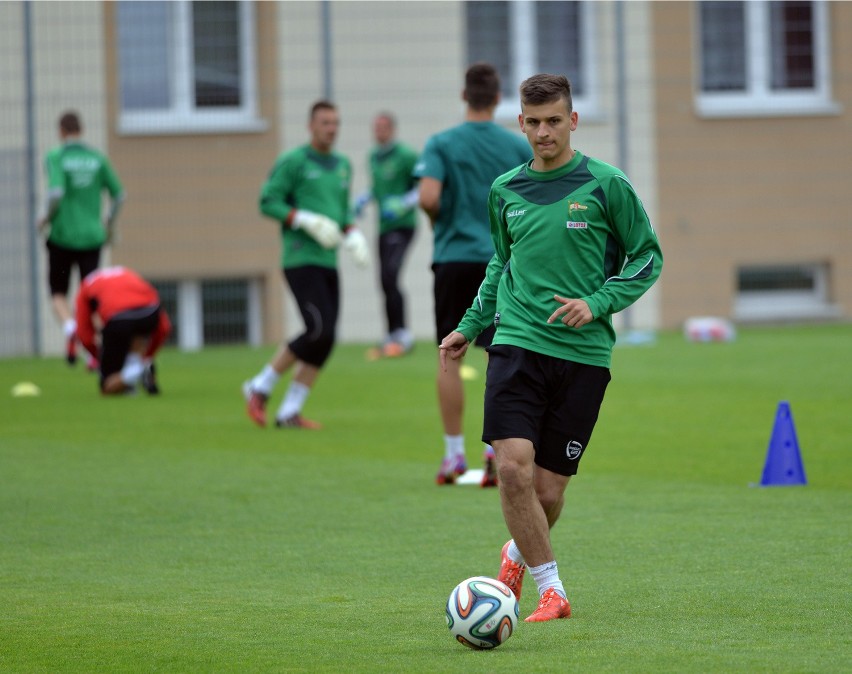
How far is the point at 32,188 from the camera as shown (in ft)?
65.3

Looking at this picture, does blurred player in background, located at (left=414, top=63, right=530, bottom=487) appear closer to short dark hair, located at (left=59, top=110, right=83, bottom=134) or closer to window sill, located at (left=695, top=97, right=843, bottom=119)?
short dark hair, located at (left=59, top=110, right=83, bottom=134)

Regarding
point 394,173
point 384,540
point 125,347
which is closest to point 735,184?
point 394,173

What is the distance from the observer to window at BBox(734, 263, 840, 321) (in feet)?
71.3

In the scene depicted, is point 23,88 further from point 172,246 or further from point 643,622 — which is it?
point 643,622

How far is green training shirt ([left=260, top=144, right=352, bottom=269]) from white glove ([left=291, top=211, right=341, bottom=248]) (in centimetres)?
9

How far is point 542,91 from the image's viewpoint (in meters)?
5.69

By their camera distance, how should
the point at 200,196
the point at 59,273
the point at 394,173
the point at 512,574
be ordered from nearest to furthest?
the point at 512,574, the point at 59,273, the point at 394,173, the point at 200,196

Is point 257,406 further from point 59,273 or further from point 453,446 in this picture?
point 59,273

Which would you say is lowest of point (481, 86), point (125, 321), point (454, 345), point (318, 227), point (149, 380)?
point (149, 380)

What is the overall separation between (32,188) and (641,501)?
43.0 feet

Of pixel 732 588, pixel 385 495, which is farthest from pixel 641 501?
pixel 732 588

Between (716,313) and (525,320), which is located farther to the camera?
(716,313)

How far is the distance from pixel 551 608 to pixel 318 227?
6.42 metres

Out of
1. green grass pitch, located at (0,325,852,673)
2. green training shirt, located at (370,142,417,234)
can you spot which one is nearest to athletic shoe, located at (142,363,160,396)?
green grass pitch, located at (0,325,852,673)
